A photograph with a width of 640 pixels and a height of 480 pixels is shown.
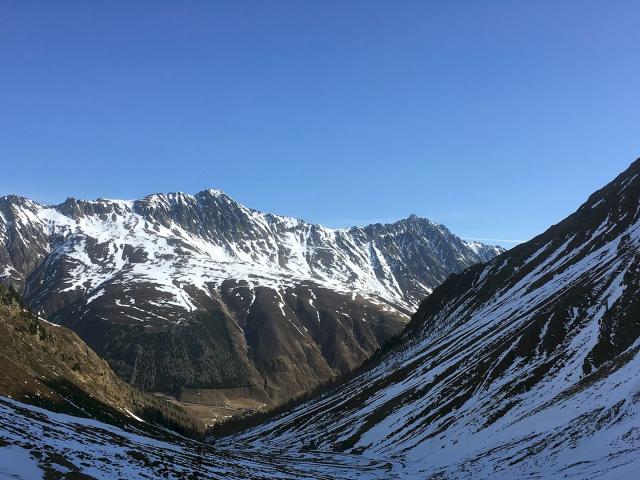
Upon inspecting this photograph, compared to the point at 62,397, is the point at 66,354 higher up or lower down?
higher up

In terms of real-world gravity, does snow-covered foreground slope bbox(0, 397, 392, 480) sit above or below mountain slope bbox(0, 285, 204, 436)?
below

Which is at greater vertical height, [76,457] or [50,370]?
[50,370]

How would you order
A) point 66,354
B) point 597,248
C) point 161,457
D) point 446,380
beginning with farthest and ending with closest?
point 597,248 < point 66,354 < point 446,380 < point 161,457

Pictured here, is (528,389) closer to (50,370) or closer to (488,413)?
(488,413)

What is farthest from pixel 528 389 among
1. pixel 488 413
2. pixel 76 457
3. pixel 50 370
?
pixel 50 370

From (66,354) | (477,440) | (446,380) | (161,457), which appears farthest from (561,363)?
(66,354)

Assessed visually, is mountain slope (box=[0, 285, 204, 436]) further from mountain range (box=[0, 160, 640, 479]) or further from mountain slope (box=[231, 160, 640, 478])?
mountain slope (box=[231, 160, 640, 478])

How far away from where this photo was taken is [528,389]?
335 feet

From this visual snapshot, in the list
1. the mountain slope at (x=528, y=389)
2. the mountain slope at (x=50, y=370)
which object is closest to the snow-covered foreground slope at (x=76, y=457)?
the mountain slope at (x=50, y=370)

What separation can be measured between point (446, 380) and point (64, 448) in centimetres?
10829


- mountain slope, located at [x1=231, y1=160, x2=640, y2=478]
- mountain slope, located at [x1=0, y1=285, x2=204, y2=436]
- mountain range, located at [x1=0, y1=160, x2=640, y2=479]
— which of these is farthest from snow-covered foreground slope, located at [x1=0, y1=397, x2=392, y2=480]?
mountain slope, located at [x1=231, y1=160, x2=640, y2=478]

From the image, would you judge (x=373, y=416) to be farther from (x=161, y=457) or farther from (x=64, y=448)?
(x=64, y=448)

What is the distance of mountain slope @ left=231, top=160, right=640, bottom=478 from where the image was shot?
233ft

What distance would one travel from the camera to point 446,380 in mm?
137500
